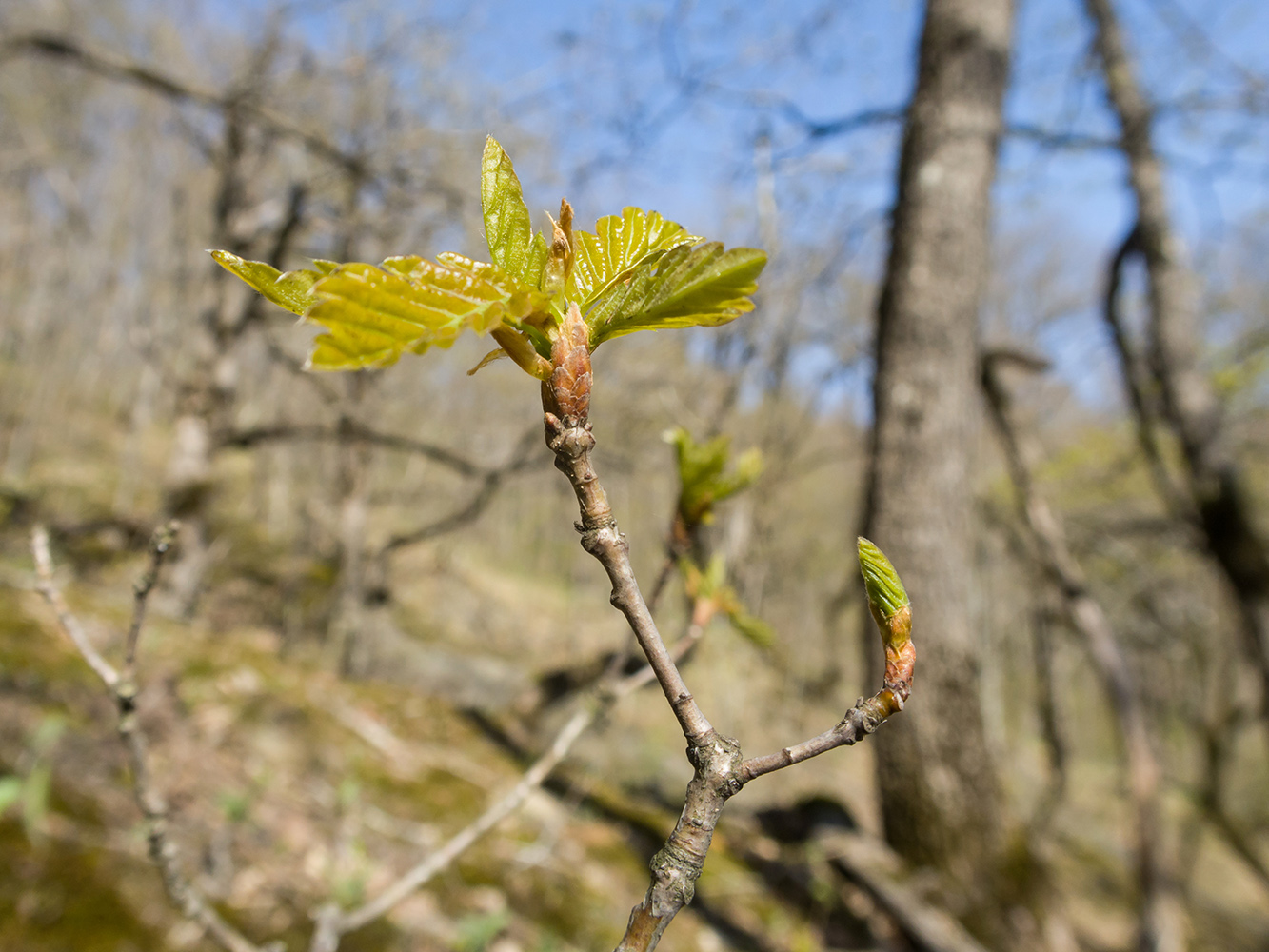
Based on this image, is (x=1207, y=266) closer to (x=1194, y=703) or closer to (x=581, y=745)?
(x=581, y=745)

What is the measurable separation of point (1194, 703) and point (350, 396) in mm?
17558

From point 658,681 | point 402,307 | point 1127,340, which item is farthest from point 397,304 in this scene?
point 1127,340

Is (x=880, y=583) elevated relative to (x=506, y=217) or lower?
lower

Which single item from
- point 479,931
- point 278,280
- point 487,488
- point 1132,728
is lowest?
point 479,931

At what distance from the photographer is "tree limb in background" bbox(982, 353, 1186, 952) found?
102 inches

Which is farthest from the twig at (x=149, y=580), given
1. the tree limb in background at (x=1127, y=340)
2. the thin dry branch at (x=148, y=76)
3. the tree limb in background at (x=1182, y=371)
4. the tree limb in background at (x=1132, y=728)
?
the tree limb in background at (x=1127, y=340)

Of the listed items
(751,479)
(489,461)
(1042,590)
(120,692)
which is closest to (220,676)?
(489,461)

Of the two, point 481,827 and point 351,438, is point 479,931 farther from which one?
point 351,438

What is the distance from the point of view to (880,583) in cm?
51

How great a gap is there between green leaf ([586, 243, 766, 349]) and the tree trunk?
8.43 ft

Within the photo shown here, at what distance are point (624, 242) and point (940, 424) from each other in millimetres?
2767

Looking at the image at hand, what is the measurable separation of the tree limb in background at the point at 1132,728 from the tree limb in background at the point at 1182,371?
66 centimetres

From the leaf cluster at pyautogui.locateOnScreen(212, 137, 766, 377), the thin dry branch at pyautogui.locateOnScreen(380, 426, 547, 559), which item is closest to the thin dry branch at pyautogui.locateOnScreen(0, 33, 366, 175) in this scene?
the thin dry branch at pyautogui.locateOnScreen(380, 426, 547, 559)

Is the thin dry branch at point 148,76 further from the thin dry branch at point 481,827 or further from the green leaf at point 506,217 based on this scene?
the green leaf at point 506,217
